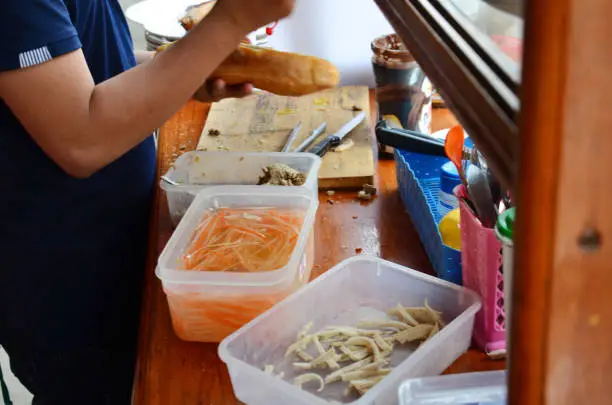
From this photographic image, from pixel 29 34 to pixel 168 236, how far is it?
436 mm

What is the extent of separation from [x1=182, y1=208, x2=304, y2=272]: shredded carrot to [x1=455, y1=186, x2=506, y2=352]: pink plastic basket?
263 mm

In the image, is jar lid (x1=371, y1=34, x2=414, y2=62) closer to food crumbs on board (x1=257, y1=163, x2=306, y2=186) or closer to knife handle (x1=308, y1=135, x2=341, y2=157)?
knife handle (x1=308, y1=135, x2=341, y2=157)

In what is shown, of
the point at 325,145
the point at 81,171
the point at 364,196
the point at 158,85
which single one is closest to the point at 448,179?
the point at 364,196

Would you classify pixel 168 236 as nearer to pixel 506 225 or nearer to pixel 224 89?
pixel 224 89

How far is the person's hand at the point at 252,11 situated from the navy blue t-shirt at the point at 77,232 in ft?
1.05

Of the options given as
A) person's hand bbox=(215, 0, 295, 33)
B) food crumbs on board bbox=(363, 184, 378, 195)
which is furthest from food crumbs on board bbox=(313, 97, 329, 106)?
person's hand bbox=(215, 0, 295, 33)

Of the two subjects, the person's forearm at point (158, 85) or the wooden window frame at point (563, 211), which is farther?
the person's forearm at point (158, 85)

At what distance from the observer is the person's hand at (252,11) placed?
0.92m

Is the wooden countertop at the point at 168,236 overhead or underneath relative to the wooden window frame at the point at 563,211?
underneath

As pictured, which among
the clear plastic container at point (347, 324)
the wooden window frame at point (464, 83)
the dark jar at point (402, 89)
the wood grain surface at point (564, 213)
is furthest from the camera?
the dark jar at point (402, 89)

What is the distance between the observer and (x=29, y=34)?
0.91 meters

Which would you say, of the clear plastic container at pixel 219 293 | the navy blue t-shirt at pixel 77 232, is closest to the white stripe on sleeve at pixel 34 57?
the navy blue t-shirt at pixel 77 232

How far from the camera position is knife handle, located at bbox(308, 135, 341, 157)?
1.37 m

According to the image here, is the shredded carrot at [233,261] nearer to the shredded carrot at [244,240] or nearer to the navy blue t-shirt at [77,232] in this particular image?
the shredded carrot at [244,240]
